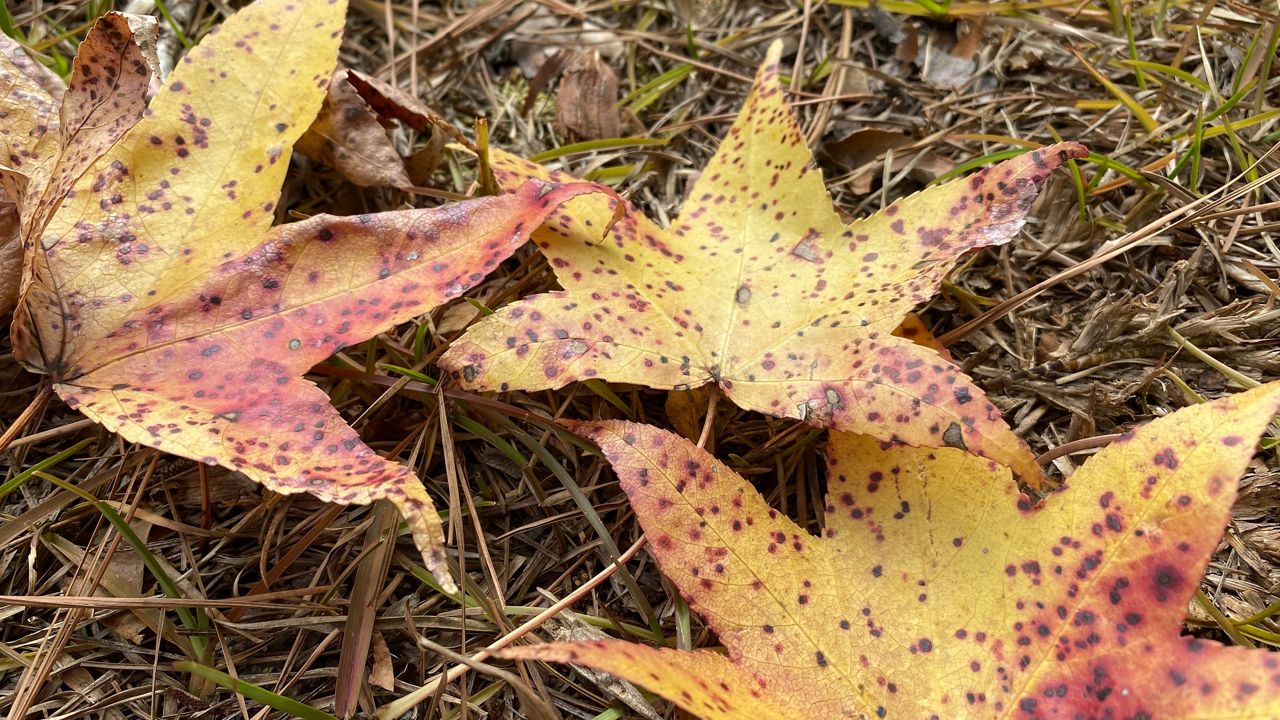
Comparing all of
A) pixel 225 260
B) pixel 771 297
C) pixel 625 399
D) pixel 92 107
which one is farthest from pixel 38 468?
pixel 771 297

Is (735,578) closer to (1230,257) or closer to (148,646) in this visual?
(148,646)

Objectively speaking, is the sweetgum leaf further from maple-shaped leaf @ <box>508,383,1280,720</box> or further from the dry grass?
maple-shaped leaf @ <box>508,383,1280,720</box>

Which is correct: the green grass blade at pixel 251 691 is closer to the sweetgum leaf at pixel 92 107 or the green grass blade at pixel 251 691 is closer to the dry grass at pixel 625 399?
the dry grass at pixel 625 399

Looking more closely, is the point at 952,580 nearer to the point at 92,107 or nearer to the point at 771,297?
the point at 771,297

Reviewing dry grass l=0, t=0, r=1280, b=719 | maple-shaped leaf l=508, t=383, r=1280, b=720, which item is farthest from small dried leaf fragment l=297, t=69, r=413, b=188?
maple-shaped leaf l=508, t=383, r=1280, b=720

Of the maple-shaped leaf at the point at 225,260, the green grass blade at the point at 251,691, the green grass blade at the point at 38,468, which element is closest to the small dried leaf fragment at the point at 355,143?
the maple-shaped leaf at the point at 225,260
